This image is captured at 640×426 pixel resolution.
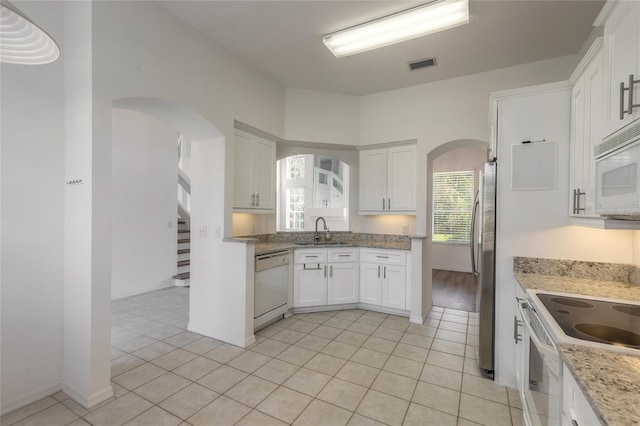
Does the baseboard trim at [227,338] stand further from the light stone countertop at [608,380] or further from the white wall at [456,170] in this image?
the white wall at [456,170]

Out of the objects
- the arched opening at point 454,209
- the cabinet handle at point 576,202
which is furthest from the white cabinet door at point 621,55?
the arched opening at point 454,209

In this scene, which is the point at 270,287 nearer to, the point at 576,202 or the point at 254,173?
the point at 254,173

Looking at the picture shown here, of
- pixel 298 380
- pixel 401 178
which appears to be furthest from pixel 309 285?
pixel 401 178

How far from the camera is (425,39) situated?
2.98 metres

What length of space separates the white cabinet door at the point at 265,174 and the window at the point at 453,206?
468 centimetres

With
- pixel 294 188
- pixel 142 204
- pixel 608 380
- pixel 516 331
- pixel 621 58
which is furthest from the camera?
pixel 294 188

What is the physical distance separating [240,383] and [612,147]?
285cm

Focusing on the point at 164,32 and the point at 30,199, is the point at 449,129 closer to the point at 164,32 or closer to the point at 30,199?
the point at 164,32

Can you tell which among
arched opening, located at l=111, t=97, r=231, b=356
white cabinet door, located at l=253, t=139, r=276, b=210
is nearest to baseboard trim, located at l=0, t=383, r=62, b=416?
arched opening, located at l=111, t=97, r=231, b=356

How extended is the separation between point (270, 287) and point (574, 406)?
9.63 ft

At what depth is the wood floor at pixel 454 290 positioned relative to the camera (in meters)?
4.43

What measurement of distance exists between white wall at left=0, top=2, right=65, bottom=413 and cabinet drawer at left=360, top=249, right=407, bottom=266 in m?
3.26

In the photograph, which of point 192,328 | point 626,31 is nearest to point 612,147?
point 626,31

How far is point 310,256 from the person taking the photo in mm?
3988
